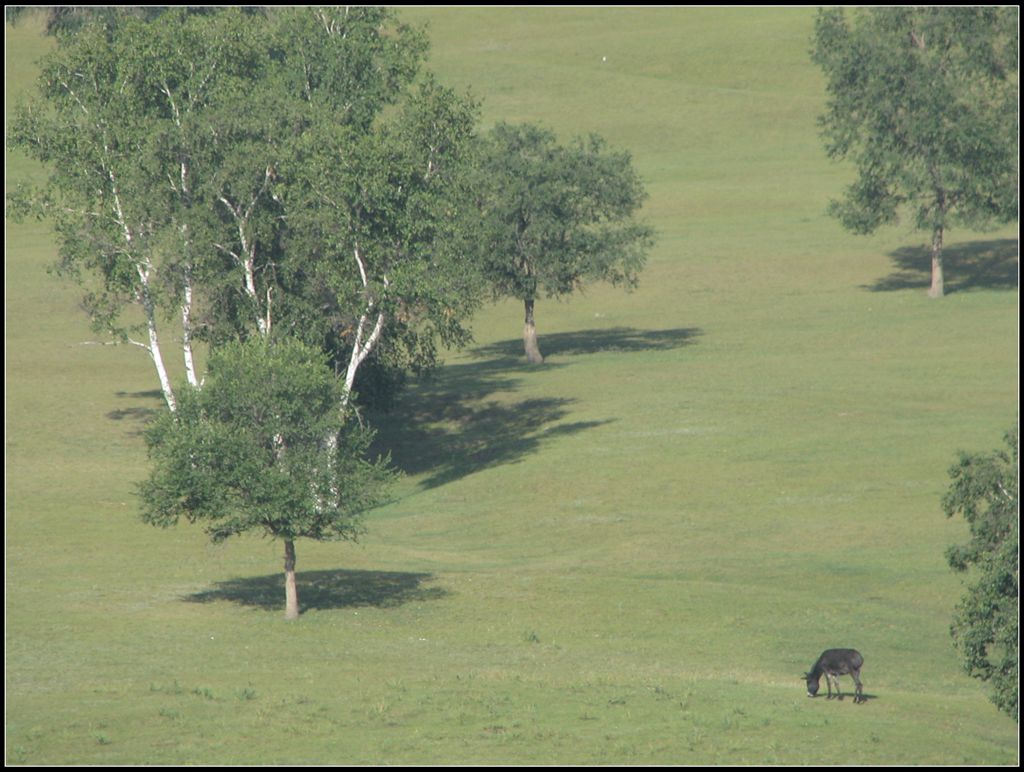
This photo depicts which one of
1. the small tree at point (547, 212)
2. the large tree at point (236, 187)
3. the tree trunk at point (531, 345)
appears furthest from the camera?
the tree trunk at point (531, 345)

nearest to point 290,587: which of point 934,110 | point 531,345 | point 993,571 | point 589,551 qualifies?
point 589,551

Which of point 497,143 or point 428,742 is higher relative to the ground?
point 497,143

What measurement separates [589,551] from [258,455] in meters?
14.3

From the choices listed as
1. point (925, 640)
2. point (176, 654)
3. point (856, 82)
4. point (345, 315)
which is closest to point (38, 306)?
point (345, 315)

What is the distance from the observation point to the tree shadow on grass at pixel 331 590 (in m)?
44.6

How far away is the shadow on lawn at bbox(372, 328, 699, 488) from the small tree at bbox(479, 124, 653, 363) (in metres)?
5.36

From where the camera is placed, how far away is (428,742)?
28328 mm

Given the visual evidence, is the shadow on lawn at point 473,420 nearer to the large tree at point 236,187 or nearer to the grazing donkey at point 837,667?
the large tree at point 236,187

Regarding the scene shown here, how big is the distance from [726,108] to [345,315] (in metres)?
97.8

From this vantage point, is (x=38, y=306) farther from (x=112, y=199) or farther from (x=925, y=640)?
(x=925, y=640)

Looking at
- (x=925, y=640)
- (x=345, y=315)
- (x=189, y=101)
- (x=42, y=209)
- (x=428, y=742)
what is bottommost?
(x=925, y=640)

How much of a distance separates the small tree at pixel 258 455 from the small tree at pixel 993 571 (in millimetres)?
18260

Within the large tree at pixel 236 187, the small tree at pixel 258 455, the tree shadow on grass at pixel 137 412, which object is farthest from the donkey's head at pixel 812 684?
the tree shadow on grass at pixel 137 412

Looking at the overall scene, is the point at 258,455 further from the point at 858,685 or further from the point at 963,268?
the point at 963,268
